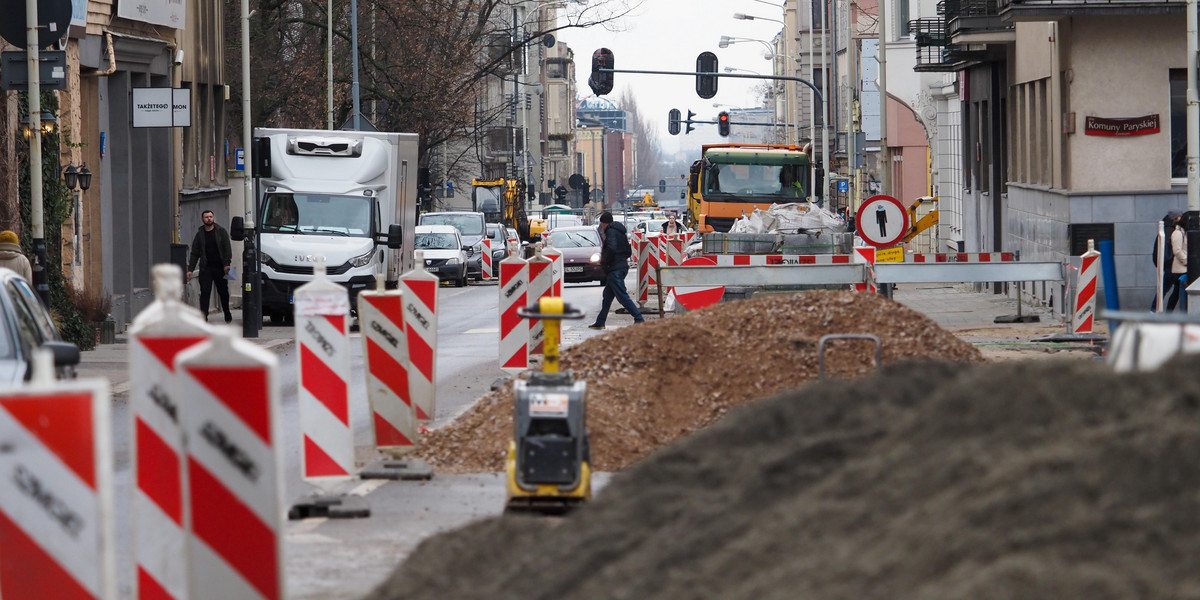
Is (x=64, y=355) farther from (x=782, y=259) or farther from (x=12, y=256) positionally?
(x=782, y=259)

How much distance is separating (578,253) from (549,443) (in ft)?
113

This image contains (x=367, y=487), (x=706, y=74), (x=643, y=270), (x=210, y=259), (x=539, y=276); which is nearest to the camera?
(x=367, y=487)

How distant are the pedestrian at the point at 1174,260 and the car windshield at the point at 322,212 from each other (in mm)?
12848

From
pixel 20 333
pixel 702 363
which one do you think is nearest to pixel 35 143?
pixel 702 363

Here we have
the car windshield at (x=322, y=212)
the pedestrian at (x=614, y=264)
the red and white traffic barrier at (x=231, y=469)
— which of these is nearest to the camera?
the red and white traffic barrier at (x=231, y=469)

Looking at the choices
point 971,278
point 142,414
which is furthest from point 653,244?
point 142,414

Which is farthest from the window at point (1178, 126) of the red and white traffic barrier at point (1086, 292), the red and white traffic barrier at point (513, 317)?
the red and white traffic barrier at point (513, 317)

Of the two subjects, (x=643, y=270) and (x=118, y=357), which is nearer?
(x=118, y=357)

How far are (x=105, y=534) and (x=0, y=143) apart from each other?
1735 centimetres

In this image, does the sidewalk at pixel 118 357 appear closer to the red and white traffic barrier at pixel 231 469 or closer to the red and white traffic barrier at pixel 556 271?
the red and white traffic barrier at pixel 556 271

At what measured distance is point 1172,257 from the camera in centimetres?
2192

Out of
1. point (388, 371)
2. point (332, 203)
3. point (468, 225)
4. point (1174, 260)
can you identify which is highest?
point (332, 203)

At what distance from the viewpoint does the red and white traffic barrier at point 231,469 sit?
5.53m

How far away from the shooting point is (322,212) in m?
28.6
